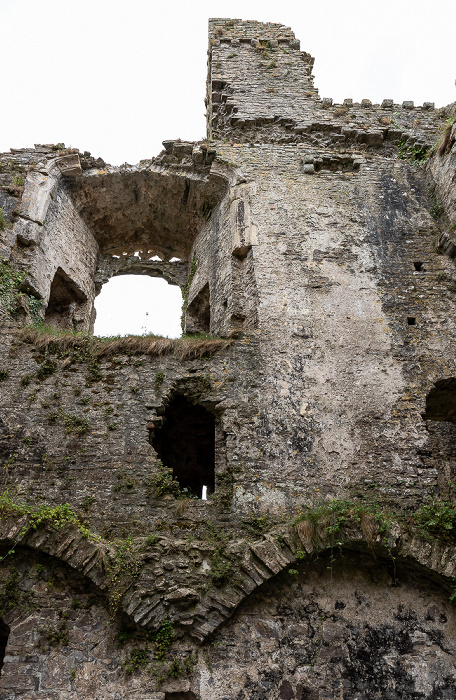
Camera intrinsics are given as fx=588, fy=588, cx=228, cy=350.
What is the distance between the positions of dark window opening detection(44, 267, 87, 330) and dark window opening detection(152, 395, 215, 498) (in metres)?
2.87

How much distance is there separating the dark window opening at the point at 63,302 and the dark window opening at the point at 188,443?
113 inches

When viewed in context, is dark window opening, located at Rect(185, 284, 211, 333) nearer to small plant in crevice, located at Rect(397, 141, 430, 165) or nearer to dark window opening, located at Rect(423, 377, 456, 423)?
dark window opening, located at Rect(423, 377, 456, 423)

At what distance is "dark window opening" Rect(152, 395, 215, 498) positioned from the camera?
8.45 meters

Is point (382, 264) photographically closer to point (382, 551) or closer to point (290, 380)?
point (290, 380)

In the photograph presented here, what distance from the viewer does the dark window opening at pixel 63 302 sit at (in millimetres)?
10328

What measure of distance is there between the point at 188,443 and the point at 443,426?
4832 mm

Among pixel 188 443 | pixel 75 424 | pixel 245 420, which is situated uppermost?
pixel 188 443

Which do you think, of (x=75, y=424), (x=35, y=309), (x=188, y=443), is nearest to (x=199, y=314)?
(x=188, y=443)

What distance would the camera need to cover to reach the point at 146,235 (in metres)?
11.8

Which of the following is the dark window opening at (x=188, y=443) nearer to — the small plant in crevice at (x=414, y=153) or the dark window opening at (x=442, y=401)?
the dark window opening at (x=442, y=401)

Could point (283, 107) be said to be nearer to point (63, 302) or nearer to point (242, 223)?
point (242, 223)

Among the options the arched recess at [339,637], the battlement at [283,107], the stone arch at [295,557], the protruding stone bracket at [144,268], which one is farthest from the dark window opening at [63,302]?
the arched recess at [339,637]

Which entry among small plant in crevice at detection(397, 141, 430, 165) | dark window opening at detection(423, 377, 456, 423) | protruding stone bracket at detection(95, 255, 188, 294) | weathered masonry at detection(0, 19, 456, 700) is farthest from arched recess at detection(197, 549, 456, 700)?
small plant in crevice at detection(397, 141, 430, 165)

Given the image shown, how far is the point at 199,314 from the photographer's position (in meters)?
10.7
